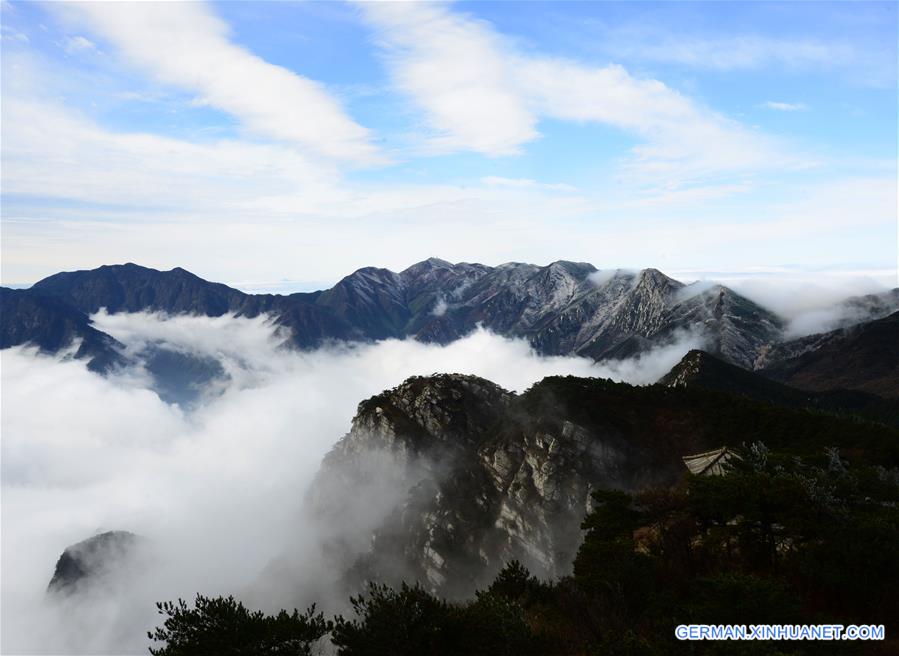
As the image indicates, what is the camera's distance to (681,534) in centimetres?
4069

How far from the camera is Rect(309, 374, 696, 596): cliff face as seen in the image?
10044cm

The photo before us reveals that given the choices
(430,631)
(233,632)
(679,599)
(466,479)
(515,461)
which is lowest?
(466,479)

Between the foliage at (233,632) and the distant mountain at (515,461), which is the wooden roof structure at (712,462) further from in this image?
the foliage at (233,632)

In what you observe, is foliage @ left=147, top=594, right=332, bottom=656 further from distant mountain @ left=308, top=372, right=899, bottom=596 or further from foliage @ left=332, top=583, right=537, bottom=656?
distant mountain @ left=308, top=372, right=899, bottom=596

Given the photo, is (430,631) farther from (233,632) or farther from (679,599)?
(679,599)

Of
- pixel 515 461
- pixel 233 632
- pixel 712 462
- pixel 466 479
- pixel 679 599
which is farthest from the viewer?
pixel 466 479

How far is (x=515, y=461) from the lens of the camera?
111 m

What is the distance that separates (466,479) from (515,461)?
41.7 feet

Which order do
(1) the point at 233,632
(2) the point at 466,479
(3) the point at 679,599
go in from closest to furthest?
1. (1) the point at 233,632
2. (3) the point at 679,599
3. (2) the point at 466,479

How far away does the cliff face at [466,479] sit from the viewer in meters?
100

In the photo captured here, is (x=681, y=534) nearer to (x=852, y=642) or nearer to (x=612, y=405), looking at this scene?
(x=852, y=642)

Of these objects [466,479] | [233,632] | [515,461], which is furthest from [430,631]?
[466,479]

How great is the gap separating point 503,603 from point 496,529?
7872cm

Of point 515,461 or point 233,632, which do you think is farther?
point 515,461
